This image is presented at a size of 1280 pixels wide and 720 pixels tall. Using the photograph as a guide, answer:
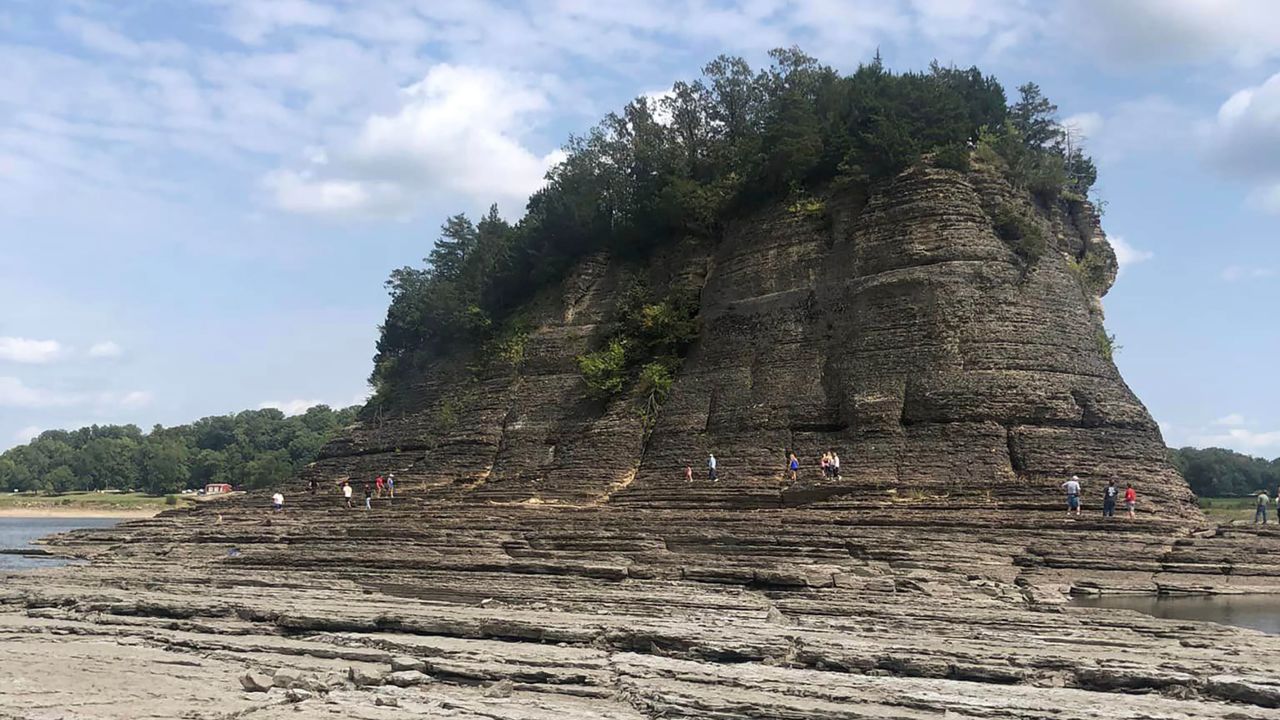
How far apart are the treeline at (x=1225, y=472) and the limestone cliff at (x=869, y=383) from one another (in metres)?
32.5

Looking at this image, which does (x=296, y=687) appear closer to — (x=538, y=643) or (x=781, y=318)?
(x=538, y=643)

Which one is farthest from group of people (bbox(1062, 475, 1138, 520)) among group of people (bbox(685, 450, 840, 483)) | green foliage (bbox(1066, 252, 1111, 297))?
green foliage (bbox(1066, 252, 1111, 297))

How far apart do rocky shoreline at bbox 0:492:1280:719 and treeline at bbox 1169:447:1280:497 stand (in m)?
45.3

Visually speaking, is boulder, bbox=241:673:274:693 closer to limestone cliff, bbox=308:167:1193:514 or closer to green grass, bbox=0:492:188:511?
limestone cliff, bbox=308:167:1193:514

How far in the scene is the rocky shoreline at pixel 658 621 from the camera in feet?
45.3

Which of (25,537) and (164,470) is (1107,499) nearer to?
(25,537)

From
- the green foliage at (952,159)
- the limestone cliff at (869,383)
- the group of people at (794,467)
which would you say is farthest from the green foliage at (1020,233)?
the group of people at (794,467)

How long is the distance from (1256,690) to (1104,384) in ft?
64.5

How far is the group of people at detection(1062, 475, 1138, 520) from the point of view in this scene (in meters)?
26.5

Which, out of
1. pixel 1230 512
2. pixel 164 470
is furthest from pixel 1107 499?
pixel 164 470

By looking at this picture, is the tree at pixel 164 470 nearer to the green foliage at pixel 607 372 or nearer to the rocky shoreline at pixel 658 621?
the green foliage at pixel 607 372

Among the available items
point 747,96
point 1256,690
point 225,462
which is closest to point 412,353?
point 747,96

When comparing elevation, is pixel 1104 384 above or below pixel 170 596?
above

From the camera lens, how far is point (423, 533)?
30531 mm
